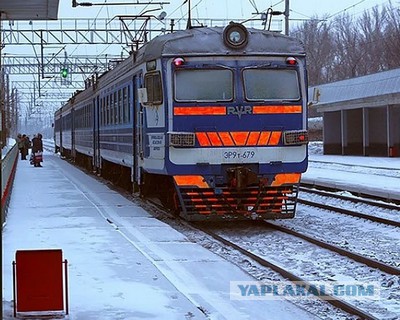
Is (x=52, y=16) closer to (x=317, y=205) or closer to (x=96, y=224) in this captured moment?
(x=96, y=224)

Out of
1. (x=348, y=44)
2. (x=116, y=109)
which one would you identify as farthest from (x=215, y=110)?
(x=348, y=44)

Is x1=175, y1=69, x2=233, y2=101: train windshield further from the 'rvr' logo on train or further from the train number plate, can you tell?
the train number plate

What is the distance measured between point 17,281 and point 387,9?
76449 millimetres

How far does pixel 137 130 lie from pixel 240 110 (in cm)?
306

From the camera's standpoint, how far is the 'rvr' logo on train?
13.3 meters

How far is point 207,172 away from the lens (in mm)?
13133

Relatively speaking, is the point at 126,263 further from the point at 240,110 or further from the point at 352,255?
the point at 240,110


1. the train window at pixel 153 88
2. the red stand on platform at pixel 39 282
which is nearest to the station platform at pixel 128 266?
the red stand on platform at pixel 39 282

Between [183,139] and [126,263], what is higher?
[183,139]

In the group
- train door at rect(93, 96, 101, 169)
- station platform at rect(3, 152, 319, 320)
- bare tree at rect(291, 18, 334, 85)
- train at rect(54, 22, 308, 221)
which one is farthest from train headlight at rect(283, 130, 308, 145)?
bare tree at rect(291, 18, 334, 85)

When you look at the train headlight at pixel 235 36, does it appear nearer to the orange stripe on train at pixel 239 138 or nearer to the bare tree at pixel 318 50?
the orange stripe on train at pixel 239 138

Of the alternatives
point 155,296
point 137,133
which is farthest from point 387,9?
point 155,296

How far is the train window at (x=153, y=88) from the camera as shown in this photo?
1345 cm

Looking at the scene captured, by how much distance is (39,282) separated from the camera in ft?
24.1
